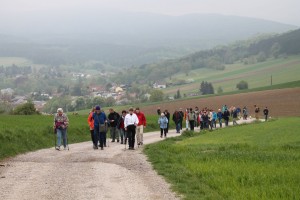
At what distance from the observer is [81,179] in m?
13.3

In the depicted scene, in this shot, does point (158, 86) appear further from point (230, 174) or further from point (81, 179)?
point (81, 179)

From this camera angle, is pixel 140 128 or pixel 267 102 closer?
pixel 140 128

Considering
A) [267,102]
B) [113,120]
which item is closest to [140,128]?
A: [113,120]

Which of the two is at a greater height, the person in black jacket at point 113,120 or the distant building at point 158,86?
the distant building at point 158,86

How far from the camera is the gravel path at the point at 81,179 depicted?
11250 millimetres

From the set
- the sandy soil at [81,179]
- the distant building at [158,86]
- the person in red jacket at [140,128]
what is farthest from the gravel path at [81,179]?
the distant building at [158,86]

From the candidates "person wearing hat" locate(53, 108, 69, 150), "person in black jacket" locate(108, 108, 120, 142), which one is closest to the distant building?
"person in black jacket" locate(108, 108, 120, 142)

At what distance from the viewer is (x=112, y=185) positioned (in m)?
12.4

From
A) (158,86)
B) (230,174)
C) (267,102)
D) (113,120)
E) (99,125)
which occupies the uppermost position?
(158,86)

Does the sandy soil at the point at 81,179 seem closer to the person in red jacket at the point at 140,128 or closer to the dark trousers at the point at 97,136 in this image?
the dark trousers at the point at 97,136

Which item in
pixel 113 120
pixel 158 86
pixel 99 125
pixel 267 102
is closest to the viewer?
pixel 99 125

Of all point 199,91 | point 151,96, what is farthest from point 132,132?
point 199,91

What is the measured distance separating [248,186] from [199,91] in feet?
431

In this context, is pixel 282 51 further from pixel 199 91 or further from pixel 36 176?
pixel 36 176
